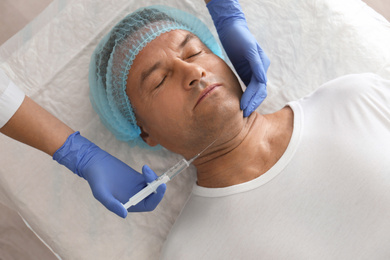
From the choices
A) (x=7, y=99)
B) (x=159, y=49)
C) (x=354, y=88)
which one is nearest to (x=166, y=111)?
(x=159, y=49)

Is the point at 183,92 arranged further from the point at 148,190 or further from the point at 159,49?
the point at 148,190

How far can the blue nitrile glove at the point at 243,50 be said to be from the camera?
1.35 metres

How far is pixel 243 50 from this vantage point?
4.57 feet

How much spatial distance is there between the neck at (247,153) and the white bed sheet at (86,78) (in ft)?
0.89

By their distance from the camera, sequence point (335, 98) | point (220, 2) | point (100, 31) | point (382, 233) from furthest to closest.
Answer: point (100, 31), point (220, 2), point (335, 98), point (382, 233)

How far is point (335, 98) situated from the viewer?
1.37 m

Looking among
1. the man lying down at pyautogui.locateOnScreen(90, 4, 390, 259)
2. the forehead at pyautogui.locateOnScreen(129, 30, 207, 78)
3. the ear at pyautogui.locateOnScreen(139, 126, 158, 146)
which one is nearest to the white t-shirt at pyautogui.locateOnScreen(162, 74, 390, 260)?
the man lying down at pyautogui.locateOnScreen(90, 4, 390, 259)

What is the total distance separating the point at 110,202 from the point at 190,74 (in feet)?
1.77

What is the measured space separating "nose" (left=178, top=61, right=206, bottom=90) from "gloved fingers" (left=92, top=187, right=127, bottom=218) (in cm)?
48

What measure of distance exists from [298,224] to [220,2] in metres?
0.98

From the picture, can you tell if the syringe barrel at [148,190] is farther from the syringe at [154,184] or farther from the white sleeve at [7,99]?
the white sleeve at [7,99]

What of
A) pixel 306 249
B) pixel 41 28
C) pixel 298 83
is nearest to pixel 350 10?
pixel 298 83

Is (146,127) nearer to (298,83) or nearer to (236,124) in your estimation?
(236,124)

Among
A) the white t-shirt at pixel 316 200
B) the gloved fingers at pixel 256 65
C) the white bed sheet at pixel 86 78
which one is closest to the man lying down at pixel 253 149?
the white t-shirt at pixel 316 200
